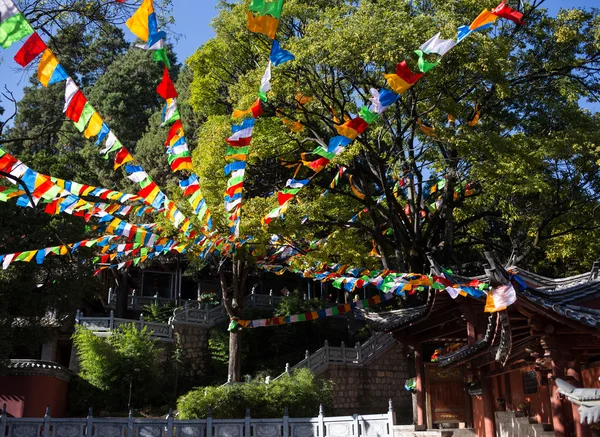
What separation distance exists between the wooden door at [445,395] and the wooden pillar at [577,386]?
5.68 metres

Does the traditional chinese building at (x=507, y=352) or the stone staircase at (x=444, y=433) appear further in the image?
the stone staircase at (x=444, y=433)

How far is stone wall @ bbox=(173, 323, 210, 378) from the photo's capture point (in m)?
27.0

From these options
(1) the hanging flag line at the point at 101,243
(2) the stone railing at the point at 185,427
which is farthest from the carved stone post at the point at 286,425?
(1) the hanging flag line at the point at 101,243

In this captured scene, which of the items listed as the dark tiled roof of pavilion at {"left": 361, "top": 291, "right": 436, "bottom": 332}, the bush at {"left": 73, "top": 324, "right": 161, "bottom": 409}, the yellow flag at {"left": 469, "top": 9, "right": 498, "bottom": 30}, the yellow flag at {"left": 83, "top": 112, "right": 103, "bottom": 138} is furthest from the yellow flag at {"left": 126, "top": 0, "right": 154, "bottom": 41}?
the bush at {"left": 73, "top": 324, "right": 161, "bottom": 409}

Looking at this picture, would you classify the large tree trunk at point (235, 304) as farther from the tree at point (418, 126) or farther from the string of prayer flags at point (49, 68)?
the string of prayer flags at point (49, 68)

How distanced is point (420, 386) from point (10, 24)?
13051 millimetres

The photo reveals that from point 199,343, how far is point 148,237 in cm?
1383

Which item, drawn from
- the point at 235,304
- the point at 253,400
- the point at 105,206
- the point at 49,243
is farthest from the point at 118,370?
the point at 105,206

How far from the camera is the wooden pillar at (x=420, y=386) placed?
650 inches

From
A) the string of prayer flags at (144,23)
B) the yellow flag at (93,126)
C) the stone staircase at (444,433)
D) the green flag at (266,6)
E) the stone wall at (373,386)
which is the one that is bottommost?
the stone staircase at (444,433)

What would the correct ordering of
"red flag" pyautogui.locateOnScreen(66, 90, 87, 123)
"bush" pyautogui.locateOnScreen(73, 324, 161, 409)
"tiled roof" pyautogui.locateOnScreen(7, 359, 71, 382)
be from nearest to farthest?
"red flag" pyautogui.locateOnScreen(66, 90, 87, 123), "tiled roof" pyautogui.locateOnScreen(7, 359, 71, 382), "bush" pyautogui.locateOnScreen(73, 324, 161, 409)

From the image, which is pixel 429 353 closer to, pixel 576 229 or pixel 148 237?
pixel 576 229

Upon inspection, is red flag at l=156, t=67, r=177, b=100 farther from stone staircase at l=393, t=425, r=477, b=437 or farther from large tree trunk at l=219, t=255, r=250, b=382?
large tree trunk at l=219, t=255, r=250, b=382

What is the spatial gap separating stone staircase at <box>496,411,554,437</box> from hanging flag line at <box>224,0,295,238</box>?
7.14 m
